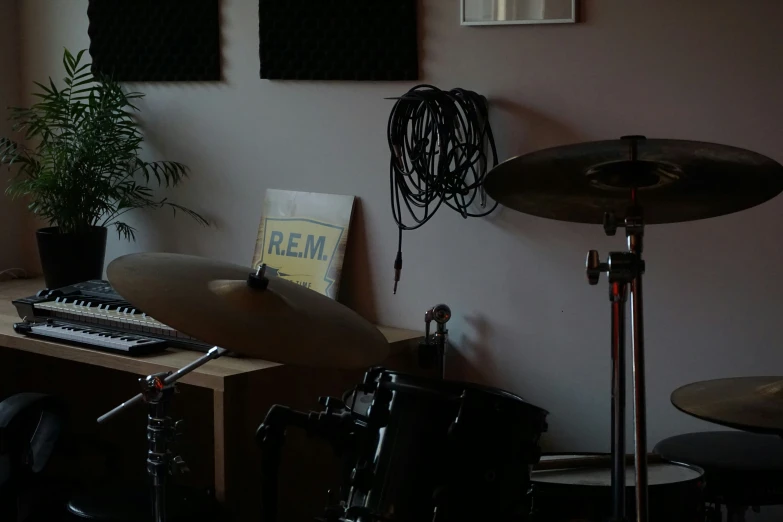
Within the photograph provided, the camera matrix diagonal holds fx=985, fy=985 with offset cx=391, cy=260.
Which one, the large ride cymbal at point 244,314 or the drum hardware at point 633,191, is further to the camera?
the large ride cymbal at point 244,314

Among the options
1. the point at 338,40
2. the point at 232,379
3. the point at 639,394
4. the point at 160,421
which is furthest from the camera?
the point at 338,40

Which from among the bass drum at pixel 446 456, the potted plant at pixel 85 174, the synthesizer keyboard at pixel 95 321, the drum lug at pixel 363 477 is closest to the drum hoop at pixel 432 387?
the bass drum at pixel 446 456

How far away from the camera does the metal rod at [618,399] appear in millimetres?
1754

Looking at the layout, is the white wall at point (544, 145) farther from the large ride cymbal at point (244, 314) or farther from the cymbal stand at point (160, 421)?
the cymbal stand at point (160, 421)

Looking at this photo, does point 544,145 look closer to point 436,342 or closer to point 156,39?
point 436,342

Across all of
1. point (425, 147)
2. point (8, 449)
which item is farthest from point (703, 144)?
point (8, 449)

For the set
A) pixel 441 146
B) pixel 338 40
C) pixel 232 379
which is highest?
pixel 338 40

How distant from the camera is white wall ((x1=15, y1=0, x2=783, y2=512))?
230 centimetres

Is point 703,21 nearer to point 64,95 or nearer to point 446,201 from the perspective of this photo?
point 446,201

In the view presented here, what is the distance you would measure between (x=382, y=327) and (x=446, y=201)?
1.46 ft

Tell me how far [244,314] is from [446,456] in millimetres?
469

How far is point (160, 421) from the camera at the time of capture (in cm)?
214

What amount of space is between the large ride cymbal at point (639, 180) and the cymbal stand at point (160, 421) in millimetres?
735

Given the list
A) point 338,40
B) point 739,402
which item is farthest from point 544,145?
point 739,402
